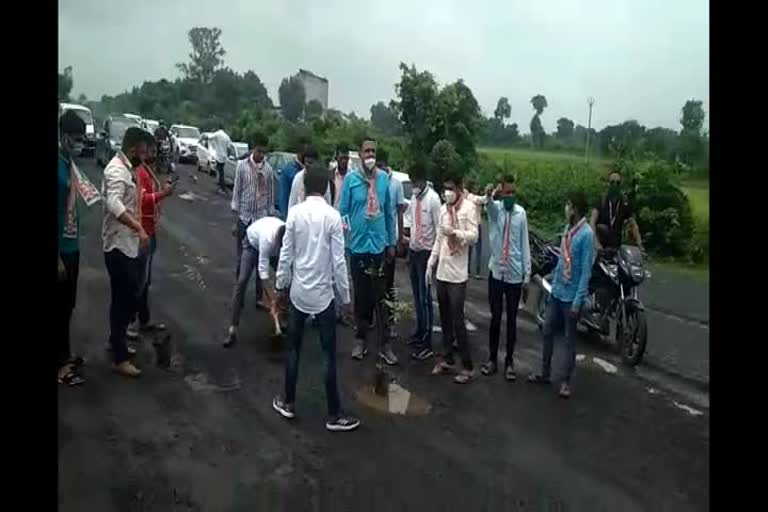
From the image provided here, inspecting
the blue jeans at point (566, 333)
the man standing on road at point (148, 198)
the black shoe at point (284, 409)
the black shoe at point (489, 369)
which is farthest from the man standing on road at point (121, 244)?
the blue jeans at point (566, 333)

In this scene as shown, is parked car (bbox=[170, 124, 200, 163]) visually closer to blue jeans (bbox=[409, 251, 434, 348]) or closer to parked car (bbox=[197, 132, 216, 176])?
parked car (bbox=[197, 132, 216, 176])

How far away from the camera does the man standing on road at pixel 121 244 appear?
5703mm

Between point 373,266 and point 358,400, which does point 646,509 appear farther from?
point 373,266

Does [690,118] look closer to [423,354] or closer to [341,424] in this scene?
[423,354]

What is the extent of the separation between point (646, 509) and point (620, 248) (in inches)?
144

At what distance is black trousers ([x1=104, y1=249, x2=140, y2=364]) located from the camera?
5734 millimetres

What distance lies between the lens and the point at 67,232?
5.45 metres

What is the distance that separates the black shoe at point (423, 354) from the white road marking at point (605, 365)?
1500 mm

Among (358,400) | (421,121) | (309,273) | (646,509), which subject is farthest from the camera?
(421,121)

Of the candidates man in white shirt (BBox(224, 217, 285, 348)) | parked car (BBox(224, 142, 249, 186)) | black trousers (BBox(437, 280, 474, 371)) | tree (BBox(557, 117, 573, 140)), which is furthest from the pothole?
parked car (BBox(224, 142, 249, 186))

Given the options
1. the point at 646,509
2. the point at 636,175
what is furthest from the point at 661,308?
the point at 646,509

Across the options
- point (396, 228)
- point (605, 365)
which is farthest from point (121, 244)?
point (605, 365)

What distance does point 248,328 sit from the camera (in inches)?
294

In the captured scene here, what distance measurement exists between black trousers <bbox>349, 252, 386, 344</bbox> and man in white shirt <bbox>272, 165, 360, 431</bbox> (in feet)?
5.29
